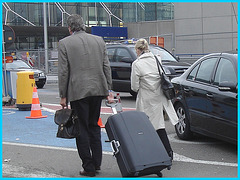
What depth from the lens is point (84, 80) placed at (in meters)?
5.43

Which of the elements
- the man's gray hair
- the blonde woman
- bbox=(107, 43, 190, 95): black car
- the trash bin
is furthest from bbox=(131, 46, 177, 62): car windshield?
the man's gray hair

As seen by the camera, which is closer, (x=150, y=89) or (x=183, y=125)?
(x=150, y=89)

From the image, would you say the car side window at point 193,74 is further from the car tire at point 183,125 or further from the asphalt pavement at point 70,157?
the asphalt pavement at point 70,157

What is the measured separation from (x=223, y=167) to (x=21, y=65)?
56.2ft

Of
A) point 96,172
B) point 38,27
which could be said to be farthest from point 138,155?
point 38,27

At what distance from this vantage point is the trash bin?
1227cm

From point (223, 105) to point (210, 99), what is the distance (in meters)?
0.40

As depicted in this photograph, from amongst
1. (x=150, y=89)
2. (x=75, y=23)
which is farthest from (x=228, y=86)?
(x=75, y=23)

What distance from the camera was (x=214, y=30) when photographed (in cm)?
2920

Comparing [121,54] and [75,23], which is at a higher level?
[75,23]

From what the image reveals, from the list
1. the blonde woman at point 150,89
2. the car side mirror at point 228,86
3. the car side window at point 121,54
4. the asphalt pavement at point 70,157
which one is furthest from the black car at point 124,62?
the blonde woman at point 150,89

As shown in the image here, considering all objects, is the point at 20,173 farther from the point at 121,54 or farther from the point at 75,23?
the point at 121,54

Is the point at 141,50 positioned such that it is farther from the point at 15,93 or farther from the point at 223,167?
the point at 15,93

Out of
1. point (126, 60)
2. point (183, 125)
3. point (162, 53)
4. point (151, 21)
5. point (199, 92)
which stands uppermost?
point (151, 21)
